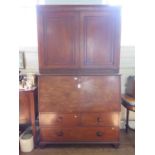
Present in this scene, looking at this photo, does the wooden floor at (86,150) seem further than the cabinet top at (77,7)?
Yes

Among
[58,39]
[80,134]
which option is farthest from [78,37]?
[80,134]

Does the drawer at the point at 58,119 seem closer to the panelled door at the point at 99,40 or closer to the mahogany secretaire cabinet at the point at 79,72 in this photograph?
the mahogany secretaire cabinet at the point at 79,72

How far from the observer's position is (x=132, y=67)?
3039mm

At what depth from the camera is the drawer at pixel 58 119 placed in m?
2.51

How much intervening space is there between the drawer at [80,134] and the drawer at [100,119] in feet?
0.22

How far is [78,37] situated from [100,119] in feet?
3.55

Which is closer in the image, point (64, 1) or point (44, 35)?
point (44, 35)

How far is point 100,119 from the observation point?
252 cm

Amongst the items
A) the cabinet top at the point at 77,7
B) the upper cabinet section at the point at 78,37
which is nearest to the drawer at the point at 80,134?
the upper cabinet section at the point at 78,37

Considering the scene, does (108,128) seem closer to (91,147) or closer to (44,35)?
(91,147)

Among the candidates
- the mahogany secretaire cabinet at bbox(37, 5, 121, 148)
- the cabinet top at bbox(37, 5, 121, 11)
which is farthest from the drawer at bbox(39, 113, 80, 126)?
the cabinet top at bbox(37, 5, 121, 11)
